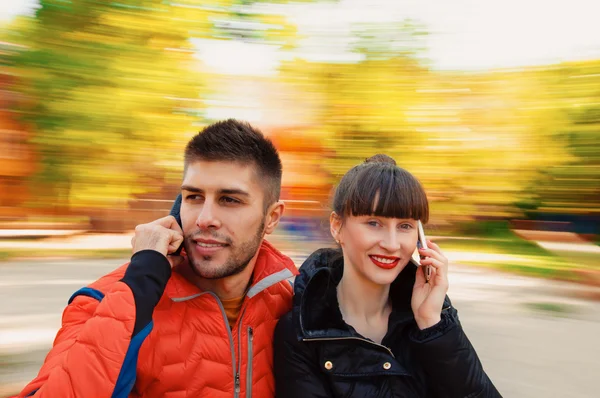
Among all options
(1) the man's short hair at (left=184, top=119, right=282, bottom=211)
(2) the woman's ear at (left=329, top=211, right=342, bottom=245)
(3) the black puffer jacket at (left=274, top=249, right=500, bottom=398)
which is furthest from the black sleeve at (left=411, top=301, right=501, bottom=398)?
(1) the man's short hair at (left=184, top=119, right=282, bottom=211)

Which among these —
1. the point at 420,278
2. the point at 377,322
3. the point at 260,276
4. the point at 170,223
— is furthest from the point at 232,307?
the point at 420,278

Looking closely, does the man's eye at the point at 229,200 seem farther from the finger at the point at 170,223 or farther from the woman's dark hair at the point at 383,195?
the woman's dark hair at the point at 383,195

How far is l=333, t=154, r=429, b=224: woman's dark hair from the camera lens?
157 centimetres

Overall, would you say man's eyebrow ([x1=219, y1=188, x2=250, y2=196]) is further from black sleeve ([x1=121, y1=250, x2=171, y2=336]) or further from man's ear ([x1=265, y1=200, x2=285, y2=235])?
black sleeve ([x1=121, y1=250, x2=171, y2=336])

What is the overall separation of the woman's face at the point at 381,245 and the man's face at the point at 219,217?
1.10 feet

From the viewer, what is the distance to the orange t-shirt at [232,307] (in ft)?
5.62

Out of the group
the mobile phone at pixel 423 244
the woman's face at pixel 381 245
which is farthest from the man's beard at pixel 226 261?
the mobile phone at pixel 423 244

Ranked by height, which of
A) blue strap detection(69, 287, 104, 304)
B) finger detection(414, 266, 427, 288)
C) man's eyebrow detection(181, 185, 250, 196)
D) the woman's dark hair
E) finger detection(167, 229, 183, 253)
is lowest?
blue strap detection(69, 287, 104, 304)

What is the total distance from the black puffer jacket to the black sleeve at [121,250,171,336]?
1.46 feet

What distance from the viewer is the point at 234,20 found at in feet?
19.7

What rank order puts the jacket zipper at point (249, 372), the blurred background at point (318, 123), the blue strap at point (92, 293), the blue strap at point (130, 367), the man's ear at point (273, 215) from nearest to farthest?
the blue strap at point (130, 367)
the blue strap at point (92, 293)
the jacket zipper at point (249, 372)
the man's ear at point (273, 215)
the blurred background at point (318, 123)

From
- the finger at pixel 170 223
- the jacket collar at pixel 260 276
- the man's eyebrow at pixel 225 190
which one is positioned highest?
the man's eyebrow at pixel 225 190

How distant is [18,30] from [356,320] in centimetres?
554

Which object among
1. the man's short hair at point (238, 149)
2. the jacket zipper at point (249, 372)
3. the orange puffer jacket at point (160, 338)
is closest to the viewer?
the orange puffer jacket at point (160, 338)
